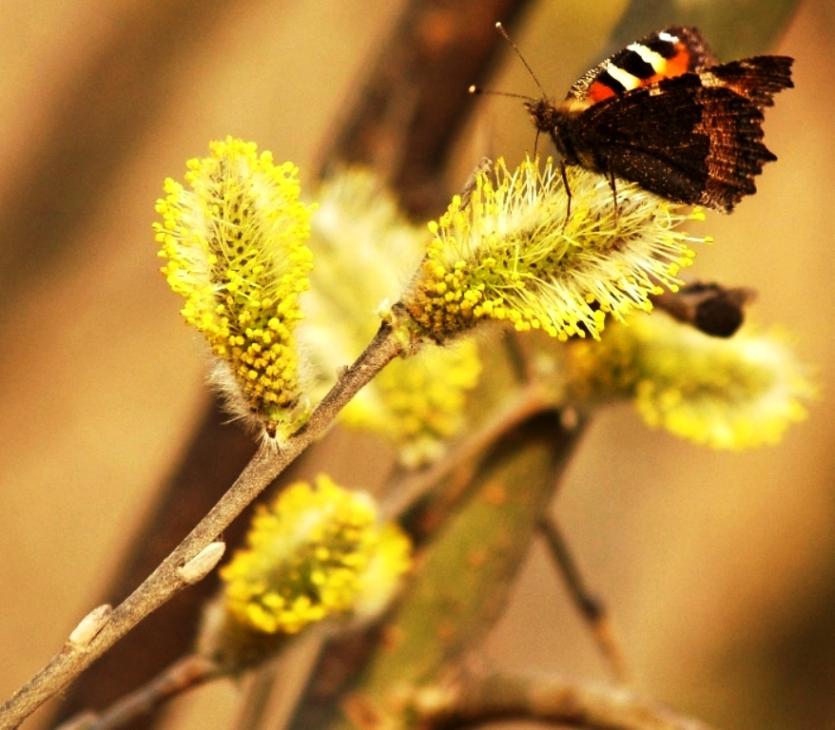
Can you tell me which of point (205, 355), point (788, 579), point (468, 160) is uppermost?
point (468, 160)

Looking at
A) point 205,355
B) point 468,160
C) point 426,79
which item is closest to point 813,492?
point 468,160

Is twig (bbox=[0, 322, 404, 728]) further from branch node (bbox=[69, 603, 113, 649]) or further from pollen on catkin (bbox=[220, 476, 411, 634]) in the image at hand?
pollen on catkin (bbox=[220, 476, 411, 634])

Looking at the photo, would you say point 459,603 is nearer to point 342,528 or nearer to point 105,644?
point 342,528

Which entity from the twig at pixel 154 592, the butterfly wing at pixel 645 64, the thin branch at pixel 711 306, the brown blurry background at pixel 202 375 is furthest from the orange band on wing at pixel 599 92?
the brown blurry background at pixel 202 375

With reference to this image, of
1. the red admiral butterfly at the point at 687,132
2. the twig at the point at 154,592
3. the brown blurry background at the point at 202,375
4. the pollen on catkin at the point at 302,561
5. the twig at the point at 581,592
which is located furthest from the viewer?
the brown blurry background at the point at 202,375

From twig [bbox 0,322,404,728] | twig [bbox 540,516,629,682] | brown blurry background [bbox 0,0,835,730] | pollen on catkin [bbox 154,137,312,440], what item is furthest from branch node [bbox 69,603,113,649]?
brown blurry background [bbox 0,0,835,730]

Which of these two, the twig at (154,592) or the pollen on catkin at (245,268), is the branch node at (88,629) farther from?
the pollen on catkin at (245,268)
